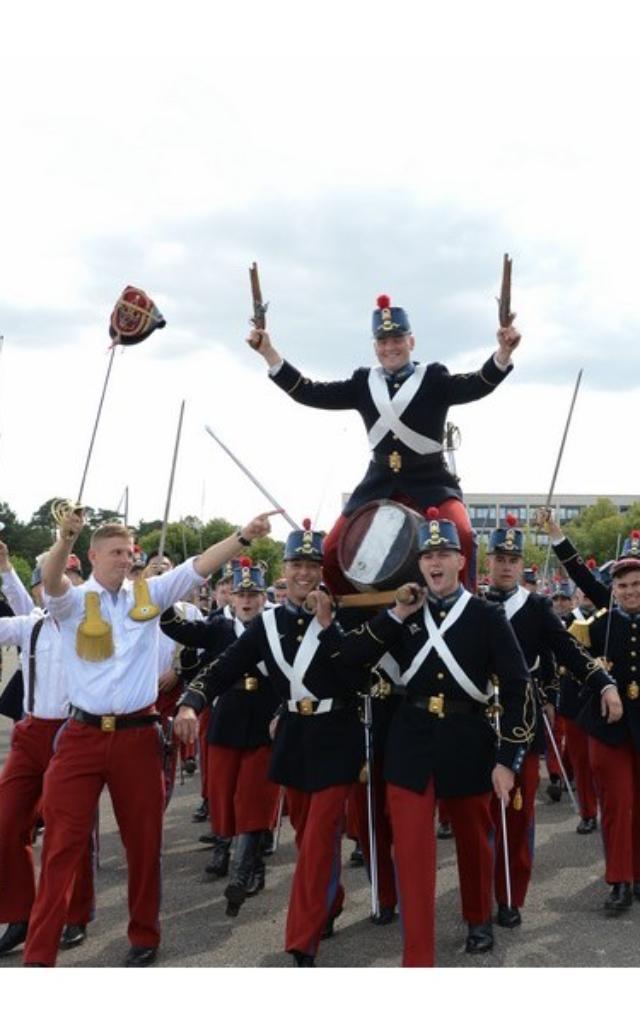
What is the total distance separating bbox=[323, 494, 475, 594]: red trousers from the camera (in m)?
5.98

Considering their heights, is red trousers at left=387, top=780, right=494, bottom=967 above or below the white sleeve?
below

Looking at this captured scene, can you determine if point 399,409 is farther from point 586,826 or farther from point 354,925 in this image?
point 586,826

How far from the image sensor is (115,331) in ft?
20.8

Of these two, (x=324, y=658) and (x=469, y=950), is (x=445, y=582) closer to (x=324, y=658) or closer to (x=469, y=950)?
(x=324, y=658)

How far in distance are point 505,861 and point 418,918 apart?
1378mm

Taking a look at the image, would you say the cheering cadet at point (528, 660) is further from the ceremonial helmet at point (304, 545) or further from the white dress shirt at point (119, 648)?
the white dress shirt at point (119, 648)

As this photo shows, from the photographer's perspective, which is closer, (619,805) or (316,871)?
(316,871)

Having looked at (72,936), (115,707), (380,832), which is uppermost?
(115,707)

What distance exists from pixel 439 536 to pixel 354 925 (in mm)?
2427

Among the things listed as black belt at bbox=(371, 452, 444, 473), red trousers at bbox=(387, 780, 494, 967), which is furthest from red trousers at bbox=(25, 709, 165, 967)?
black belt at bbox=(371, 452, 444, 473)

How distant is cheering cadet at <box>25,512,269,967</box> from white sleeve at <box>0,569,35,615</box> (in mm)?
1100

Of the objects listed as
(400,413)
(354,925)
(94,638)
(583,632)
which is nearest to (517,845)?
(354,925)

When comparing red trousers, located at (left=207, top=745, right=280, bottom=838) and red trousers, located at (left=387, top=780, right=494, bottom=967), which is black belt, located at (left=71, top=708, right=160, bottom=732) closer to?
red trousers, located at (left=387, top=780, right=494, bottom=967)

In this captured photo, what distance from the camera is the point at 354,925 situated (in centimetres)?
639
